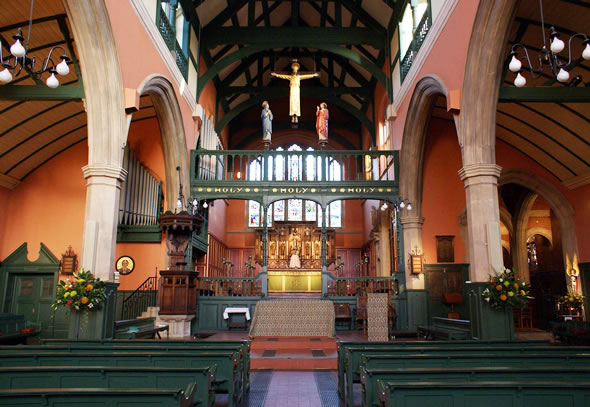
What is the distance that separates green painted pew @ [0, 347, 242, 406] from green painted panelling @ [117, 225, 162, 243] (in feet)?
27.1

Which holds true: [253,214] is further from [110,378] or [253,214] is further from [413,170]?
[110,378]

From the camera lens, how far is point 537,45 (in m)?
9.57

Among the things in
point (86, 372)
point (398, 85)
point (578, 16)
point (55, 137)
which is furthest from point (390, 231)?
point (86, 372)

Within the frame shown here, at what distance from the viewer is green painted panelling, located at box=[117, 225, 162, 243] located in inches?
515

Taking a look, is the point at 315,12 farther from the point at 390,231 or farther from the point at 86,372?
the point at 86,372

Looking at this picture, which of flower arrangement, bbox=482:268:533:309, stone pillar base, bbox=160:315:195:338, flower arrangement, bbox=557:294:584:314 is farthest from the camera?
stone pillar base, bbox=160:315:195:338

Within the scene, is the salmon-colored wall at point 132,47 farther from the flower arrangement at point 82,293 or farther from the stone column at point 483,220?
the stone column at point 483,220

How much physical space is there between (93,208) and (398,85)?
31.9ft

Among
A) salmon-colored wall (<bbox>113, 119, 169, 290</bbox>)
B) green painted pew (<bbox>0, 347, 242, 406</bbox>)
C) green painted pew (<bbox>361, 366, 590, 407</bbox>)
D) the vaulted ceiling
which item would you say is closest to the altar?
salmon-colored wall (<bbox>113, 119, 169, 290</bbox>)

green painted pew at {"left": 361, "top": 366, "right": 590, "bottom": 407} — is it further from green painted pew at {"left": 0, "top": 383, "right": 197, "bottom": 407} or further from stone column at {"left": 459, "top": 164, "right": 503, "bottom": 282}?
stone column at {"left": 459, "top": 164, "right": 503, "bottom": 282}

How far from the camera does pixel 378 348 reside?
561 cm

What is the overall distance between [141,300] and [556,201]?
1109 cm

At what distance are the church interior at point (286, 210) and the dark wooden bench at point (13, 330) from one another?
159 mm

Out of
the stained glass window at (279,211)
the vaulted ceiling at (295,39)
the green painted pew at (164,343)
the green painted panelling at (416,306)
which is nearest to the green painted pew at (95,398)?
the green painted pew at (164,343)
